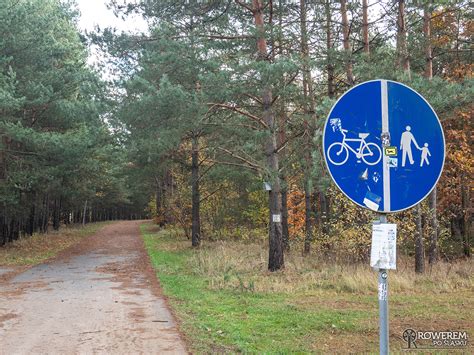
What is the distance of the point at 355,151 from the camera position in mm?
3104

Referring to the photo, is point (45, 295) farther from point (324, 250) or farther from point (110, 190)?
point (110, 190)

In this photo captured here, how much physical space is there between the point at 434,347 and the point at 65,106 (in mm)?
18168

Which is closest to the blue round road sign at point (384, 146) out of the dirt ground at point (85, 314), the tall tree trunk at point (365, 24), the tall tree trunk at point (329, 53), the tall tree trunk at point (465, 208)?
the dirt ground at point (85, 314)

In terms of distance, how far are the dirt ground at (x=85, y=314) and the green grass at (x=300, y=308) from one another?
0.50 metres

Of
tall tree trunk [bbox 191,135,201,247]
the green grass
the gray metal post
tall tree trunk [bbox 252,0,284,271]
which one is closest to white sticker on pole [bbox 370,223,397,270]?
the gray metal post

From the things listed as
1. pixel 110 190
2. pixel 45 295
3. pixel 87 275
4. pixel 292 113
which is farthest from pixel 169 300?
pixel 110 190

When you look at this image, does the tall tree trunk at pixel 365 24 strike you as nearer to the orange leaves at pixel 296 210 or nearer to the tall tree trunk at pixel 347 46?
the tall tree trunk at pixel 347 46

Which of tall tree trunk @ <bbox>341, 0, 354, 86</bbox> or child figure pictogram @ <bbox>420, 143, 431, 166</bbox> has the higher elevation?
tall tree trunk @ <bbox>341, 0, 354, 86</bbox>

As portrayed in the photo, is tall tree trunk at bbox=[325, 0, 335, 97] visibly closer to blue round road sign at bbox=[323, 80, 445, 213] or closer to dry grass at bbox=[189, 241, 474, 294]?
dry grass at bbox=[189, 241, 474, 294]

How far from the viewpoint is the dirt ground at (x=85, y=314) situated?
6504 millimetres

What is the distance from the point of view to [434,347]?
231 inches

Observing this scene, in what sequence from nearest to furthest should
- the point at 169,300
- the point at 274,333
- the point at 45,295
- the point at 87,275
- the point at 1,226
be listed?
the point at 274,333, the point at 169,300, the point at 45,295, the point at 87,275, the point at 1,226

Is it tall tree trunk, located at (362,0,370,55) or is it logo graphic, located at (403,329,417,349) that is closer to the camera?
logo graphic, located at (403,329,417,349)

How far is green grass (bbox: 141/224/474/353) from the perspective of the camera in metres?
6.50
